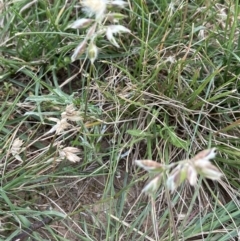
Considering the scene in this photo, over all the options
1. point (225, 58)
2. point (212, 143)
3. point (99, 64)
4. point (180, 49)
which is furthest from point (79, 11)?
point (212, 143)

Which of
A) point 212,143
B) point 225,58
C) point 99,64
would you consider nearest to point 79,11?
point 99,64

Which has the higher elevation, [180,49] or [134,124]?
[180,49]

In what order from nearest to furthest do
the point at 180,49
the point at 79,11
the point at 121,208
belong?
the point at 121,208, the point at 180,49, the point at 79,11

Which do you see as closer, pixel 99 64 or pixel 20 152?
pixel 20 152

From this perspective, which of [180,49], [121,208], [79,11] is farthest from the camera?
[79,11]

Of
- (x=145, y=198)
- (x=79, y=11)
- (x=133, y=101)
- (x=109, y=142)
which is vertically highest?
(x=79, y=11)

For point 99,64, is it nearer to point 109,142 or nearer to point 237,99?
point 109,142
